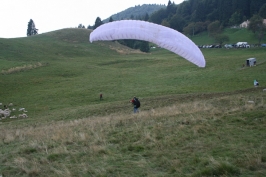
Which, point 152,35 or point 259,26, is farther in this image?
point 259,26

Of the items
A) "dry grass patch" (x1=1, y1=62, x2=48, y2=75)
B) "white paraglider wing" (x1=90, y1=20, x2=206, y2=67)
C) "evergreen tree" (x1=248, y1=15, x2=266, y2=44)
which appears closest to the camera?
"white paraglider wing" (x1=90, y1=20, x2=206, y2=67)

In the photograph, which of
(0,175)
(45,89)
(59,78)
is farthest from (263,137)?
(59,78)

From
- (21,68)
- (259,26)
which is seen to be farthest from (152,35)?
(259,26)

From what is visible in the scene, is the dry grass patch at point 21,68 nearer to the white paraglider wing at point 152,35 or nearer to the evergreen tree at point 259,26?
the white paraglider wing at point 152,35

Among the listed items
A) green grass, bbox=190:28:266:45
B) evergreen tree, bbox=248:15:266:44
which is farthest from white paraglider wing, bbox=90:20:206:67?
green grass, bbox=190:28:266:45

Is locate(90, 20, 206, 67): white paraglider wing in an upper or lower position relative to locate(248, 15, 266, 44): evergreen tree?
lower

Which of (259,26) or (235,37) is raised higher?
(259,26)

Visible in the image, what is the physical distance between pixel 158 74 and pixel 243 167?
3723 cm

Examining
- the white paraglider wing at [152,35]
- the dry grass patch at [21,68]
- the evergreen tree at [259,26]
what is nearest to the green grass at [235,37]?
the evergreen tree at [259,26]

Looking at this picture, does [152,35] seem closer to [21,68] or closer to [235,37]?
[21,68]

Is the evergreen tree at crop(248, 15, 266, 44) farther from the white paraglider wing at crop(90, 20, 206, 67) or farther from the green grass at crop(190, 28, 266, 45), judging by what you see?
the white paraglider wing at crop(90, 20, 206, 67)

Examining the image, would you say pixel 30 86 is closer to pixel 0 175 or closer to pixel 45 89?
pixel 45 89

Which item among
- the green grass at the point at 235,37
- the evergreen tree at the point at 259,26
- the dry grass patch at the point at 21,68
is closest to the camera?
the dry grass patch at the point at 21,68

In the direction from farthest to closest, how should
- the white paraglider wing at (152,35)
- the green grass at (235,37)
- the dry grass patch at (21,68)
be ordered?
1. the green grass at (235,37)
2. the dry grass patch at (21,68)
3. the white paraglider wing at (152,35)
